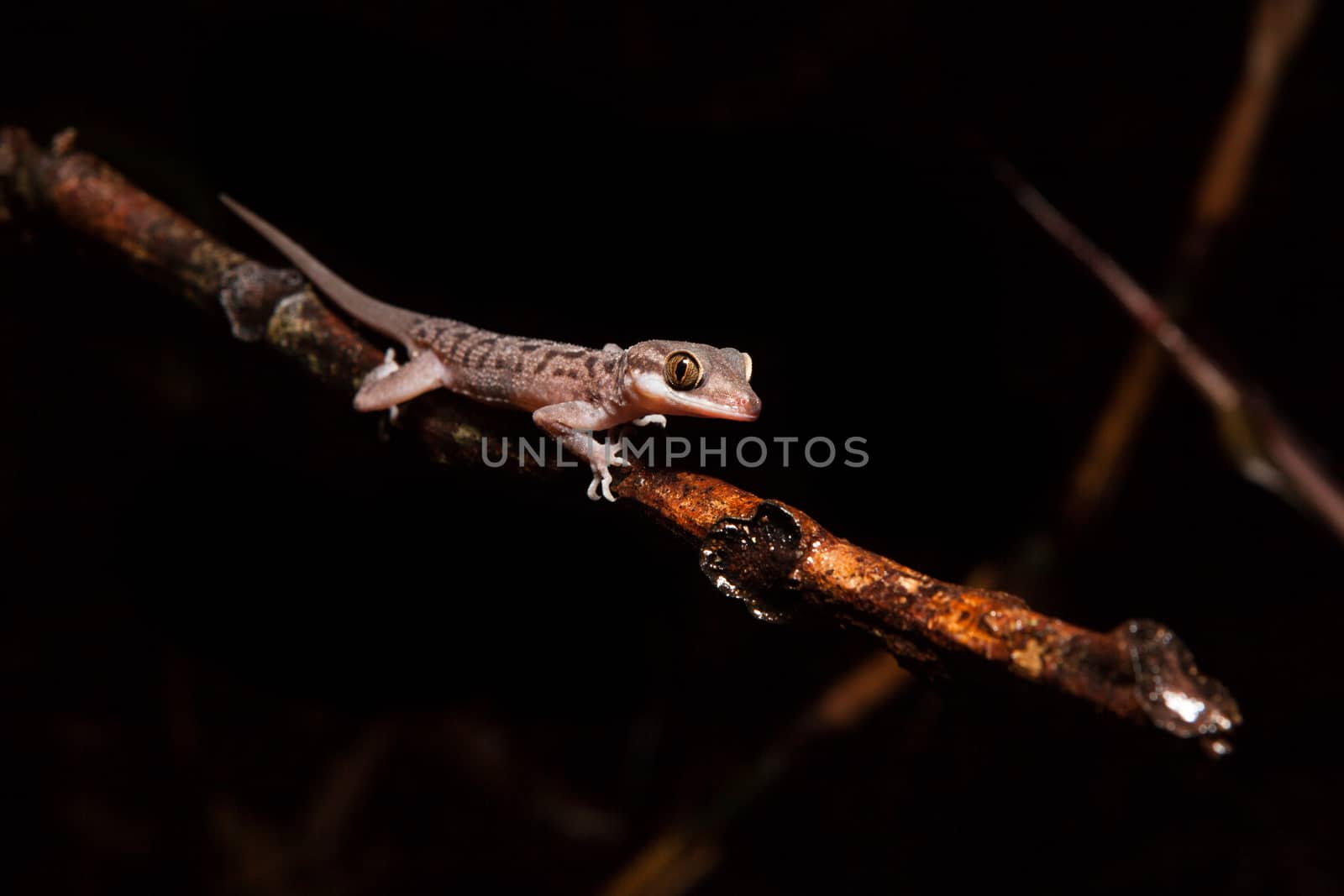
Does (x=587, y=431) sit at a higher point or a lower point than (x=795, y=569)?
higher

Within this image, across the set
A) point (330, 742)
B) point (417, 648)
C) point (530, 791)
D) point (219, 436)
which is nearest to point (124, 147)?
point (219, 436)

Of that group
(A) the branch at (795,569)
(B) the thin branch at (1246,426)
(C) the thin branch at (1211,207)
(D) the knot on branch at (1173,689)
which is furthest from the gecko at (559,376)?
(C) the thin branch at (1211,207)

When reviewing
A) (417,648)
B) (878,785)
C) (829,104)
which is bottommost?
(417,648)

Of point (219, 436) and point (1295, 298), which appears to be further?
point (219, 436)

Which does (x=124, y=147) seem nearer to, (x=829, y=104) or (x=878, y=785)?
(x=829, y=104)

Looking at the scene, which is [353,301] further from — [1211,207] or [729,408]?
[1211,207]

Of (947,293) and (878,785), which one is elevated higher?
(947,293)

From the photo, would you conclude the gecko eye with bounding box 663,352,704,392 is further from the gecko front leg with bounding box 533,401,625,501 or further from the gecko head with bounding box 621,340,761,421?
the gecko front leg with bounding box 533,401,625,501

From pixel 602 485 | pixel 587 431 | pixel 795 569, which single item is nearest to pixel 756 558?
pixel 795 569
